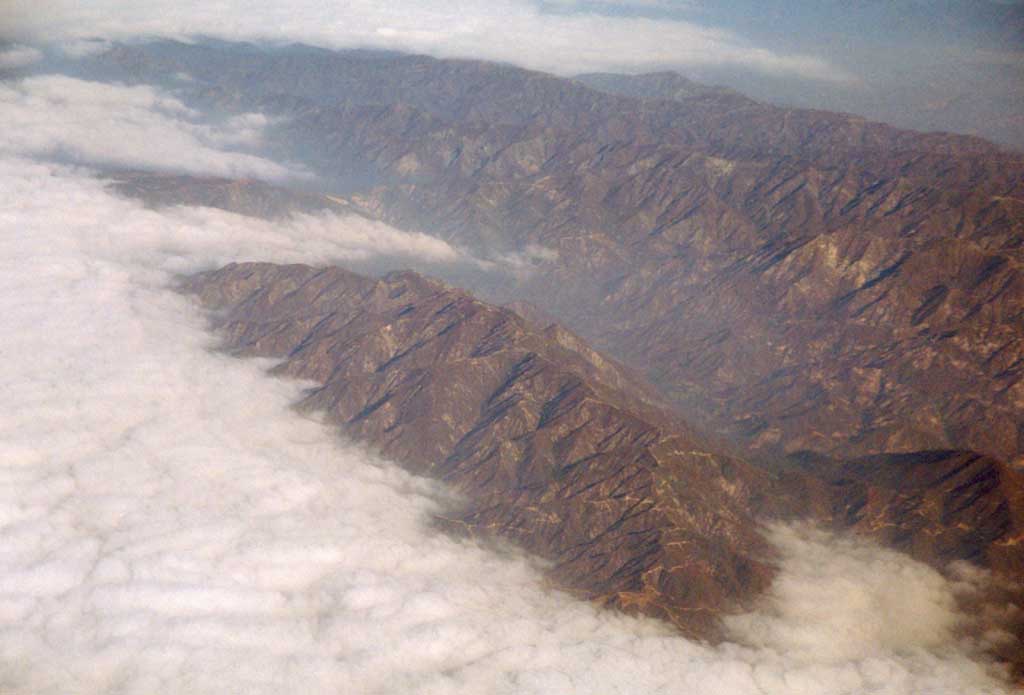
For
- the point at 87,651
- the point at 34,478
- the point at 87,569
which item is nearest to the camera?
the point at 87,651

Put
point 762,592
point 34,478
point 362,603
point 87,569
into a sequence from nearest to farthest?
point 87,569
point 362,603
point 34,478
point 762,592

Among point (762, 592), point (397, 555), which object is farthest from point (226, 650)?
point (762, 592)

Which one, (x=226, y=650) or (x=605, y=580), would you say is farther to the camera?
(x=605, y=580)

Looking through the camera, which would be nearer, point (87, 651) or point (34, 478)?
point (87, 651)

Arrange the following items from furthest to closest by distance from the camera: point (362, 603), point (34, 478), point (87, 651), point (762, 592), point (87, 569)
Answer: point (762, 592)
point (34, 478)
point (362, 603)
point (87, 569)
point (87, 651)

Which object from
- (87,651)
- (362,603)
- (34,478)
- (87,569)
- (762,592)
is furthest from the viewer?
(762,592)

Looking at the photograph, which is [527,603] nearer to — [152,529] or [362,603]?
[362,603]

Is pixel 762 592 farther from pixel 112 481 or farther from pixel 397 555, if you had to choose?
pixel 112 481

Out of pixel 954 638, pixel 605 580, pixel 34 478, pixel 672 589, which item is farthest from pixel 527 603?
pixel 34 478
